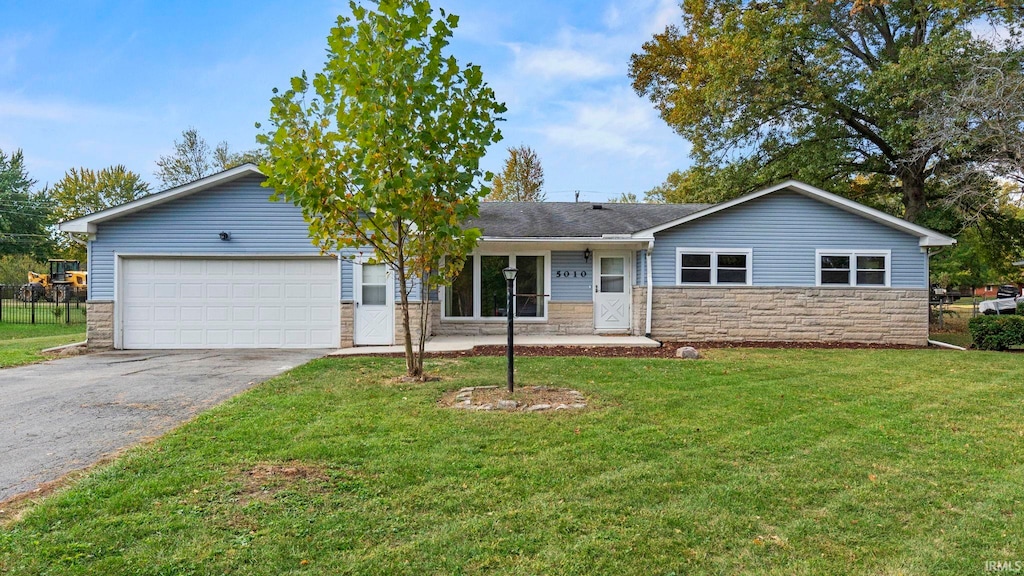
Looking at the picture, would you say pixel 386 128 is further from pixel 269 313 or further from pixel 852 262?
pixel 852 262

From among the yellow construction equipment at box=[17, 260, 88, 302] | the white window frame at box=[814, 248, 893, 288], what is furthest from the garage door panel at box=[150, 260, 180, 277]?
the yellow construction equipment at box=[17, 260, 88, 302]

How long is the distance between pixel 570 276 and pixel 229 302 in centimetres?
791

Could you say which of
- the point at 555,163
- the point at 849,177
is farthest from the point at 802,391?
the point at 555,163

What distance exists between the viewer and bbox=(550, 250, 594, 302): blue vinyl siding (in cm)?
1345

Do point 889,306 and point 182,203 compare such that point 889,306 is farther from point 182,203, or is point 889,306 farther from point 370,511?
point 182,203

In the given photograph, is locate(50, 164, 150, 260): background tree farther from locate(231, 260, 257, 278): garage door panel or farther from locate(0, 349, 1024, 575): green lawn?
locate(0, 349, 1024, 575): green lawn

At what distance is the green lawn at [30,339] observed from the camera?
9.99 metres

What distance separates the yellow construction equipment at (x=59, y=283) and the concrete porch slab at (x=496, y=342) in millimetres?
19440

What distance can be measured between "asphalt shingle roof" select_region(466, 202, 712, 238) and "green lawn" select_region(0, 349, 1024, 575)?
751 centimetres

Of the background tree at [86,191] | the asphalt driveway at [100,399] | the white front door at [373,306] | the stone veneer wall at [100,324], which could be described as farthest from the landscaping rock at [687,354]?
the background tree at [86,191]

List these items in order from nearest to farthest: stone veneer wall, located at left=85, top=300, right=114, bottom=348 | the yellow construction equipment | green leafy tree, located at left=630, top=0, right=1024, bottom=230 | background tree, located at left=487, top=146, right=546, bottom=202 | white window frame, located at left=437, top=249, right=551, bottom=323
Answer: stone veneer wall, located at left=85, top=300, right=114, bottom=348 < white window frame, located at left=437, top=249, right=551, bottom=323 < green leafy tree, located at left=630, top=0, right=1024, bottom=230 < the yellow construction equipment < background tree, located at left=487, top=146, right=546, bottom=202

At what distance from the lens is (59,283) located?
27.2m

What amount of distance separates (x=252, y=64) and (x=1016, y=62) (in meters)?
19.4

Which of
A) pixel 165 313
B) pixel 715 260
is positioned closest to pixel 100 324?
pixel 165 313
